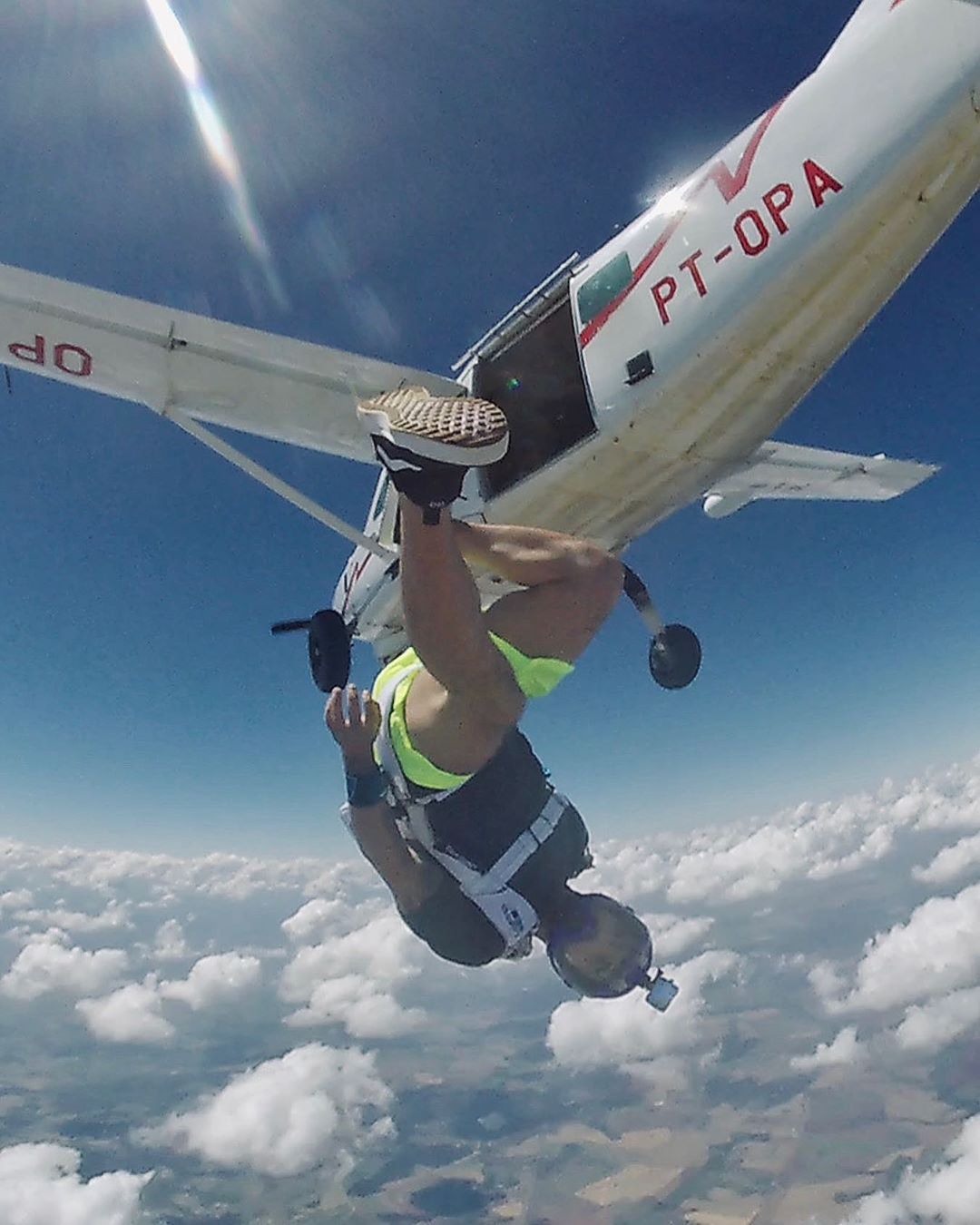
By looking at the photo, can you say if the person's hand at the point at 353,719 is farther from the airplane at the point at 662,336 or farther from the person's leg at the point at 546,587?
the airplane at the point at 662,336

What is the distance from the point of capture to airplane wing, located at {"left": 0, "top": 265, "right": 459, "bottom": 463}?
6379 millimetres

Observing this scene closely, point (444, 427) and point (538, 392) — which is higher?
point (538, 392)

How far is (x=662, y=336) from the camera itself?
215 inches

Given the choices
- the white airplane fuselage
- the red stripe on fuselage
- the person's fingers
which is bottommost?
the person's fingers

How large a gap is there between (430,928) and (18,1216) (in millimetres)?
247402

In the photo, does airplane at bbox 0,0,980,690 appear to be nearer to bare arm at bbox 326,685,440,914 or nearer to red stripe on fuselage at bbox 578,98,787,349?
red stripe on fuselage at bbox 578,98,787,349

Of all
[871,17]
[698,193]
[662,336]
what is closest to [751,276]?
[662,336]

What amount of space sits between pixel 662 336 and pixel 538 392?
1494 millimetres

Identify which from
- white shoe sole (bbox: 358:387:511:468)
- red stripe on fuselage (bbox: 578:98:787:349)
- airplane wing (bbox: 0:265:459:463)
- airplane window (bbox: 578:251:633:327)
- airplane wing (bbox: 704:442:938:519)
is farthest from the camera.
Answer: airplane wing (bbox: 704:442:938:519)

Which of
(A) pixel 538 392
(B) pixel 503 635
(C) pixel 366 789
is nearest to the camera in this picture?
(B) pixel 503 635

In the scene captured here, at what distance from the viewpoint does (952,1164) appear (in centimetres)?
17412

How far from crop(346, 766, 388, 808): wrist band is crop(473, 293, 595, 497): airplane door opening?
4082 millimetres

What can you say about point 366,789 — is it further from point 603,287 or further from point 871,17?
point 871,17

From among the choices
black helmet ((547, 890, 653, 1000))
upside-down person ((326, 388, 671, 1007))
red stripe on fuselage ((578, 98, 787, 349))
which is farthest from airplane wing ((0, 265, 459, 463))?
black helmet ((547, 890, 653, 1000))
